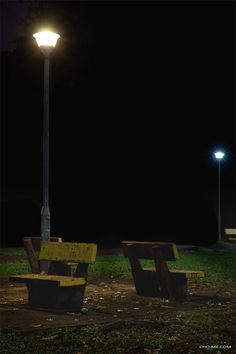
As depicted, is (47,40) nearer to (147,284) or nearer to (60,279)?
(60,279)

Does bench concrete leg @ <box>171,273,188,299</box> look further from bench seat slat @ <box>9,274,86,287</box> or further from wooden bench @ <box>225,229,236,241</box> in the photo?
wooden bench @ <box>225,229,236,241</box>

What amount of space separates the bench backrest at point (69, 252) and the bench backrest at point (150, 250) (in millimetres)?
1478

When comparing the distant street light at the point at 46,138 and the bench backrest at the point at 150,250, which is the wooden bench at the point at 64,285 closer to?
the distant street light at the point at 46,138

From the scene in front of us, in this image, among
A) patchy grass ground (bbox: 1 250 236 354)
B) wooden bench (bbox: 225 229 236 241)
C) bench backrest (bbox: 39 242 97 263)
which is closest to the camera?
patchy grass ground (bbox: 1 250 236 354)

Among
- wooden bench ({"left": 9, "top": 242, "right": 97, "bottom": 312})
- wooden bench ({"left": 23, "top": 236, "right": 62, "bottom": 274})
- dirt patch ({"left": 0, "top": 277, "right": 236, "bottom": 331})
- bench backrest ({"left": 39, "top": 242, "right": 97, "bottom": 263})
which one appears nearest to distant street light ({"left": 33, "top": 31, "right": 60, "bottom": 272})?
bench backrest ({"left": 39, "top": 242, "right": 97, "bottom": 263})

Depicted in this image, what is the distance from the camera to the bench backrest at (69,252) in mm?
10797

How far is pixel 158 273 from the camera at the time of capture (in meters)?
12.0

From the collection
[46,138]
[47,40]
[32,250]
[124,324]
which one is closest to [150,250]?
[46,138]

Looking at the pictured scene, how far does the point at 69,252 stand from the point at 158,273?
1718 mm

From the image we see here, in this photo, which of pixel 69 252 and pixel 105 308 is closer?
pixel 105 308

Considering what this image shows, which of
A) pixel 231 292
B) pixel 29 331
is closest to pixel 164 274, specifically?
pixel 231 292

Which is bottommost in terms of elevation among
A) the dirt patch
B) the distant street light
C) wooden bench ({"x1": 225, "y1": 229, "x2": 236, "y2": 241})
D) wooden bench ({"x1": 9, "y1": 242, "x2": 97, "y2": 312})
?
wooden bench ({"x1": 225, "y1": 229, "x2": 236, "y2": 241})

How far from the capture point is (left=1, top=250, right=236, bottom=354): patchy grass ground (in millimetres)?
7341

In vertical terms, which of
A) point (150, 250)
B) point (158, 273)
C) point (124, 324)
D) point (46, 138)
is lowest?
point (124, 324)
